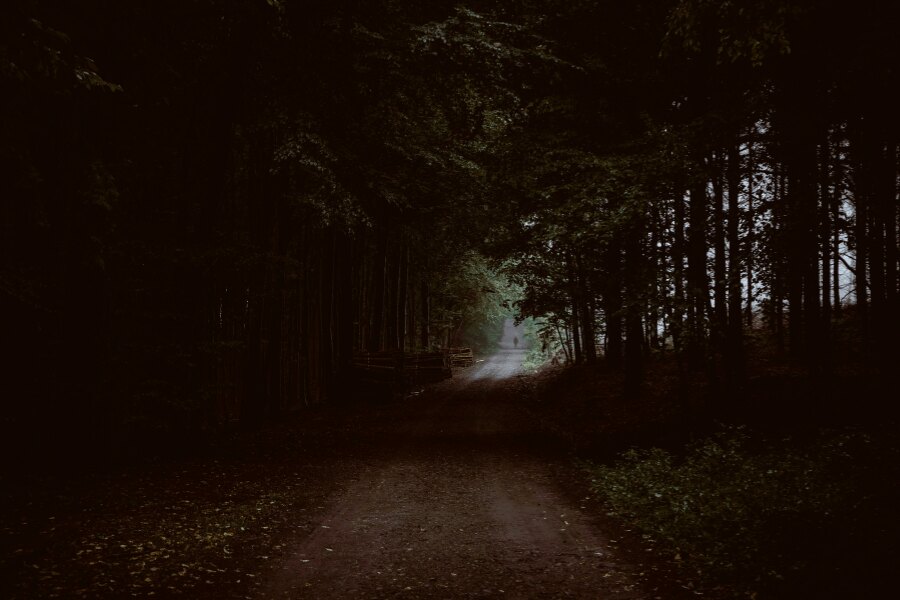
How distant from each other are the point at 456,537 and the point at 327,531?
1.55 m

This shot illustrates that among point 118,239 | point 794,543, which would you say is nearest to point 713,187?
point 794,543

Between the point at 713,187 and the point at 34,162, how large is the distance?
12.4 m

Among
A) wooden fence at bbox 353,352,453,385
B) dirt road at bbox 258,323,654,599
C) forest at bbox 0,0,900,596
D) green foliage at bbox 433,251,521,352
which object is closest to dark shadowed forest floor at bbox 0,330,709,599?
dirt road at bbox 258,323,654,599

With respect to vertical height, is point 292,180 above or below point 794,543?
above

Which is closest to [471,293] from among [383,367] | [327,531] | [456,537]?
[383,367]

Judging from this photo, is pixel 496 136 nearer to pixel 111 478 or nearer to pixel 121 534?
pixel 111 478

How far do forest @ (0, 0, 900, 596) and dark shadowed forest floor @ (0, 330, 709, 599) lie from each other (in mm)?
1772

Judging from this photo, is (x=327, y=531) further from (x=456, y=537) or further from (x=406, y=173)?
(x=406, y=173)

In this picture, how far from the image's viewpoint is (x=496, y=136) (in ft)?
56.9

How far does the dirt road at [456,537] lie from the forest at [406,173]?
3696 millimetres

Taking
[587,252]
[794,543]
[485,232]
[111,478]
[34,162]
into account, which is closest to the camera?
[794,543]

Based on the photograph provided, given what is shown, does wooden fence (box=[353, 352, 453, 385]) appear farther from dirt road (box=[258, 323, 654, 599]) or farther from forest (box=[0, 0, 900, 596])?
dirt road (box=[258, 323, 654, 599])

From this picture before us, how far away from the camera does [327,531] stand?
7.15m

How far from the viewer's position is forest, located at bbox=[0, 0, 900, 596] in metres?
8.75
